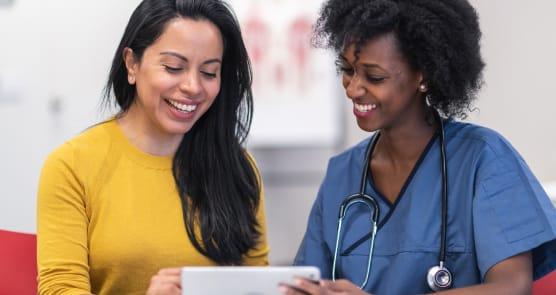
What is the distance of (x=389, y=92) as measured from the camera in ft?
4.53

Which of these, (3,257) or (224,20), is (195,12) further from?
(3,257)

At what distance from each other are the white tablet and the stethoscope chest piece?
0.25 m

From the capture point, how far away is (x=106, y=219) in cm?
141

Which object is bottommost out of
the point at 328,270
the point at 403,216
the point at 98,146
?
the point at 328,270

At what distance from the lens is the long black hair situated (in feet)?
4.80

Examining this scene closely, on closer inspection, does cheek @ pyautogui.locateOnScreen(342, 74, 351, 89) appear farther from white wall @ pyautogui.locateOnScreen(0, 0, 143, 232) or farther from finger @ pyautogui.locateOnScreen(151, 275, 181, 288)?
white wall @ pyautogui.locateOnScreen(0, 0, 143, 232)

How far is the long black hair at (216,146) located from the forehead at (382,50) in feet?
0.85

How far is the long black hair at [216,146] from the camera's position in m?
1.46

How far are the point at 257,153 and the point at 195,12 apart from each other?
1.83 m

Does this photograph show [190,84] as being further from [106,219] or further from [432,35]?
[432,35]

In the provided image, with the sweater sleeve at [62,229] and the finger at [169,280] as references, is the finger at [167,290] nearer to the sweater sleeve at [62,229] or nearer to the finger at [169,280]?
the finger at [169,280]

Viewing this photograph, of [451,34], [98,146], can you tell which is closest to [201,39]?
[98,146]

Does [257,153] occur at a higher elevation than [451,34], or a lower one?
lower

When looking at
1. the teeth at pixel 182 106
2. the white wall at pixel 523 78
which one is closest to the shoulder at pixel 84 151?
the teeth at pixel 182 106
